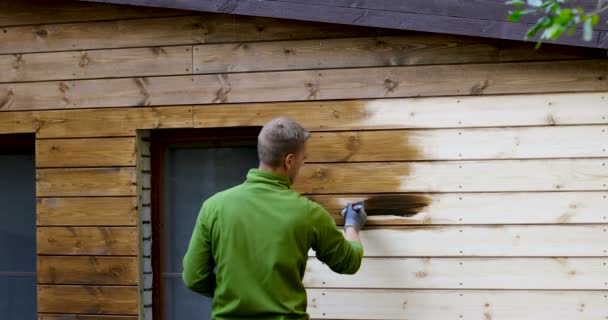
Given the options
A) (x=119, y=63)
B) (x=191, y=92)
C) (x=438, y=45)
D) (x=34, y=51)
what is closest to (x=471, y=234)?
(x=438, y=45)

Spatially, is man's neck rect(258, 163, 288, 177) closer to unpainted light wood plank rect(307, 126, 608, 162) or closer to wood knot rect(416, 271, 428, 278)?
unpainted light wood plank rect(307, 126, 608, 162)

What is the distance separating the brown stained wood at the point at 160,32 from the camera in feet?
16.1

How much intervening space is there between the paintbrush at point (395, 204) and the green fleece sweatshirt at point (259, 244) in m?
0.99

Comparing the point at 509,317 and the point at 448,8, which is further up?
the point at 448,8

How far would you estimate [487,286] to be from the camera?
4.62 metres

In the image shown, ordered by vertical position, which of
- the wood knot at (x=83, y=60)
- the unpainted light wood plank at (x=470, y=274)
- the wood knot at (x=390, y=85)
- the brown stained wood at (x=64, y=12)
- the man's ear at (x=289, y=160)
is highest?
the brown stained wood at (x=64, y=12)

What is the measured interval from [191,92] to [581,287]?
2.05 m

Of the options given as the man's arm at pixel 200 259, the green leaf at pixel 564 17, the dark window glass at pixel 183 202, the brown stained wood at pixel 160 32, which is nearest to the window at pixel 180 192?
the dark window glass at pixel 183 202

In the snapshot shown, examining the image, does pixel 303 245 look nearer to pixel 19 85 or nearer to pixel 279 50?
pixel 279 50

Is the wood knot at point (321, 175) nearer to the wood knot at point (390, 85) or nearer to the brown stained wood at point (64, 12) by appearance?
the wood knot at point (390, 85)

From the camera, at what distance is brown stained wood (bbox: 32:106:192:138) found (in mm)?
5043

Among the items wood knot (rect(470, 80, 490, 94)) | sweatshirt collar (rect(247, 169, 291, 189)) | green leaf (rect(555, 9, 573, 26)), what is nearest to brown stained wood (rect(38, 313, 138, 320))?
sweatshirt collar (rect(247, 169, 291, 189))

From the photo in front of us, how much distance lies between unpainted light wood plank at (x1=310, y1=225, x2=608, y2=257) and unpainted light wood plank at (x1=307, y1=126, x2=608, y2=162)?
326 millimetres

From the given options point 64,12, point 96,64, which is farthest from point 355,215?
point 64,12
